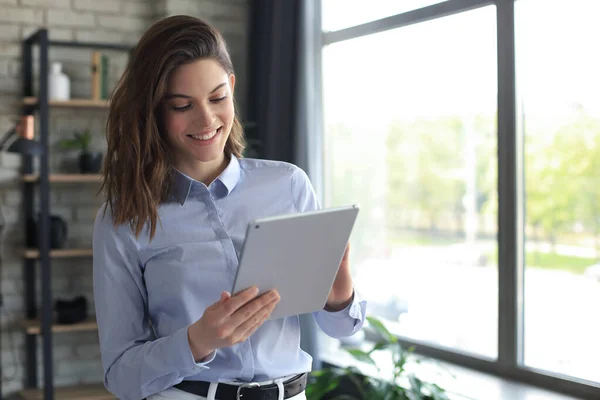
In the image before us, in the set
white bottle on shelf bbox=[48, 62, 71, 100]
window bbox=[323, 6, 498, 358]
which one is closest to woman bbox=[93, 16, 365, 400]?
window bbox=[323, 6, 498, 358]

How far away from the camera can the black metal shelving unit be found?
340 cm

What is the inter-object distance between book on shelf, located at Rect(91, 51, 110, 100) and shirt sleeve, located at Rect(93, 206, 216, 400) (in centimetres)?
241

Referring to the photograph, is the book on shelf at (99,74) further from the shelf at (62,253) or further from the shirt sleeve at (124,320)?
the shirt sleeve at (124,320)

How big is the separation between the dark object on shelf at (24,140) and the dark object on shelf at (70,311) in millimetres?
793

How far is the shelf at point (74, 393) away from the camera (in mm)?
3574

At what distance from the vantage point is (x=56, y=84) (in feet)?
11.9

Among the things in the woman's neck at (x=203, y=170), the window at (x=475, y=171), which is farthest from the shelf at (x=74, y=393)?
the woman's neck at (x=203, y=170)

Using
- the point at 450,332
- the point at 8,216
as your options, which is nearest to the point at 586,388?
the point at 450,332

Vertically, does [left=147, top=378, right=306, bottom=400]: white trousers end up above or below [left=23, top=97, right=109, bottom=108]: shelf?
below

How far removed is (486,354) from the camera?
9.91 feet

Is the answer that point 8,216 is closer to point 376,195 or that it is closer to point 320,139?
point 320,139

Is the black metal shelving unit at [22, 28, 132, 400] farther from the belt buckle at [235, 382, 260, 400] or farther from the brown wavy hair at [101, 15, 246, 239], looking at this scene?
the belt buckle at [235, 382, 260, 400]

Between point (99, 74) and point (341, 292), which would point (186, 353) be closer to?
point (341, 292)

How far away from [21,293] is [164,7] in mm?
1630
